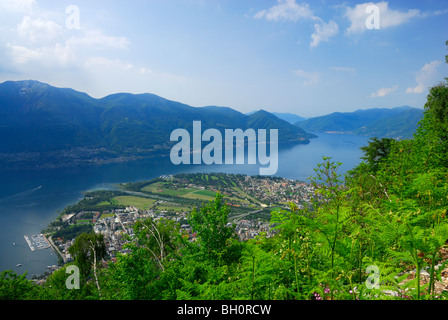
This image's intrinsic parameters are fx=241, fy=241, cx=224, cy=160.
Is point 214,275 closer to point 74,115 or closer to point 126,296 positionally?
point 126,296

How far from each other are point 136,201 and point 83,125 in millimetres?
98781

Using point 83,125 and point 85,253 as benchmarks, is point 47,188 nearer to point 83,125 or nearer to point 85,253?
point 85,253

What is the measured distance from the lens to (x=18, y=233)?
3130 cm

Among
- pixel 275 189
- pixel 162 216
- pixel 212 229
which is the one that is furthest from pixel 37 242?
pixel 275 189

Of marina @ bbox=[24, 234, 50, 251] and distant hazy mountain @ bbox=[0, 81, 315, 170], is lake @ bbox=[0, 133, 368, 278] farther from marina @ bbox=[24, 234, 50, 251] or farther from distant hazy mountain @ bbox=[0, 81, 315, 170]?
distant hazy mountain @ bbox=[0, 81, 315, 170]

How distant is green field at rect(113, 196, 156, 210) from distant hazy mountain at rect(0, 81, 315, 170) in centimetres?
5044

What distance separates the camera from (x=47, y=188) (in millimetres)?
53500

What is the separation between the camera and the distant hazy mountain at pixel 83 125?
301 feet

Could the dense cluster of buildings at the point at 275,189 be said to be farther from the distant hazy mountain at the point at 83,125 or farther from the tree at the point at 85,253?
the distant hazy mountain at the point at 83,125

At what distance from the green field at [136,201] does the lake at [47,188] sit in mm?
8400

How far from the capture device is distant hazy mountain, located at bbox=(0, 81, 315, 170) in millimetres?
91625

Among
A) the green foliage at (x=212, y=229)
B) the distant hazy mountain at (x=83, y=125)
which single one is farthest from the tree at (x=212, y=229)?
the distant hazy mountain at (x=83, y=125)

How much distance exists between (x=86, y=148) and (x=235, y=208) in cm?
8362

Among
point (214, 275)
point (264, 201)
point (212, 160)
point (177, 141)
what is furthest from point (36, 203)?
point (177, 141)
